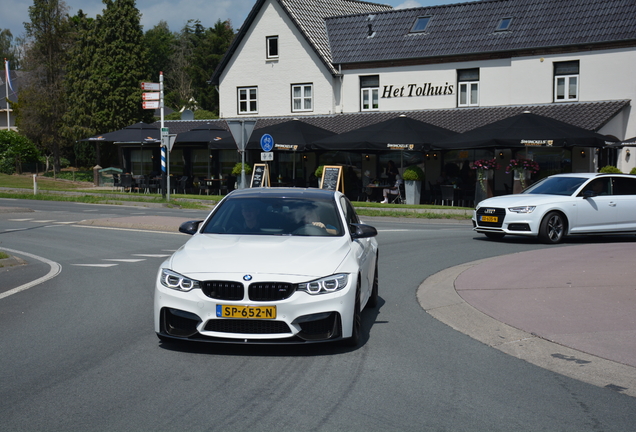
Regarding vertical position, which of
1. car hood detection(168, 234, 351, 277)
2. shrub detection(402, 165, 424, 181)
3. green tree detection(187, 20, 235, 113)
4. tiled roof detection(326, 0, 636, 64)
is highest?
green tree detection(187, 20, 235, 113)

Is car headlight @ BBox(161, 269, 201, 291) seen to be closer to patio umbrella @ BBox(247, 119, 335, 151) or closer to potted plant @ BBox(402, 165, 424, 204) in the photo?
potted plant @ BBox(402, 165, 424, 204)

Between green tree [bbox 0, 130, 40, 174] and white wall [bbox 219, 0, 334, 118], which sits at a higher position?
white wall [bbox 219, 0, 334, 118]

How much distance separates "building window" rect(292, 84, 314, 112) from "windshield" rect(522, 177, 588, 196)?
22928 mm

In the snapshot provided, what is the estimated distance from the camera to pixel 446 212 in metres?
25.9

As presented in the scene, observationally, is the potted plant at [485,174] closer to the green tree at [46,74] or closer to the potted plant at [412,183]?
Answer: the potted plant at [412,183]

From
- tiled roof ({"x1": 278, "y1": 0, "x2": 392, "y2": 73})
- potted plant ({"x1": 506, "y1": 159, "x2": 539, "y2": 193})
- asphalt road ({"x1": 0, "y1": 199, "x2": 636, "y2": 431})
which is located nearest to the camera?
asphalt road ({"x1": 0, "y1": 199, "x2": 636, "y2": 431})

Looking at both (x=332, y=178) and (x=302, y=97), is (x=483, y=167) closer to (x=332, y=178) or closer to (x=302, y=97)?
(x=332, y=178)

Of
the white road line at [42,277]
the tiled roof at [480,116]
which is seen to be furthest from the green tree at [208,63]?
the white road line at [42,277]

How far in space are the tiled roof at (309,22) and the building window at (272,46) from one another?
154 cm

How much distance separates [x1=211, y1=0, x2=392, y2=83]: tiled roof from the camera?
1505 inches

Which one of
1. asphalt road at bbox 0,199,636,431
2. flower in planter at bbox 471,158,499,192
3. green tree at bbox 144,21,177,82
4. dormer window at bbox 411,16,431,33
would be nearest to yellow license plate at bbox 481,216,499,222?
asphalt road at bbox 0,199,636,431

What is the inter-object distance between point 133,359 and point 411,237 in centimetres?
1193

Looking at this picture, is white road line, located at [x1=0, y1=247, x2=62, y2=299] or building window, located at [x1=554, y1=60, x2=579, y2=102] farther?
building window, located at [x1=554, y1=60, x2=579, y2=102]

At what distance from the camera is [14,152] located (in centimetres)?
5466
